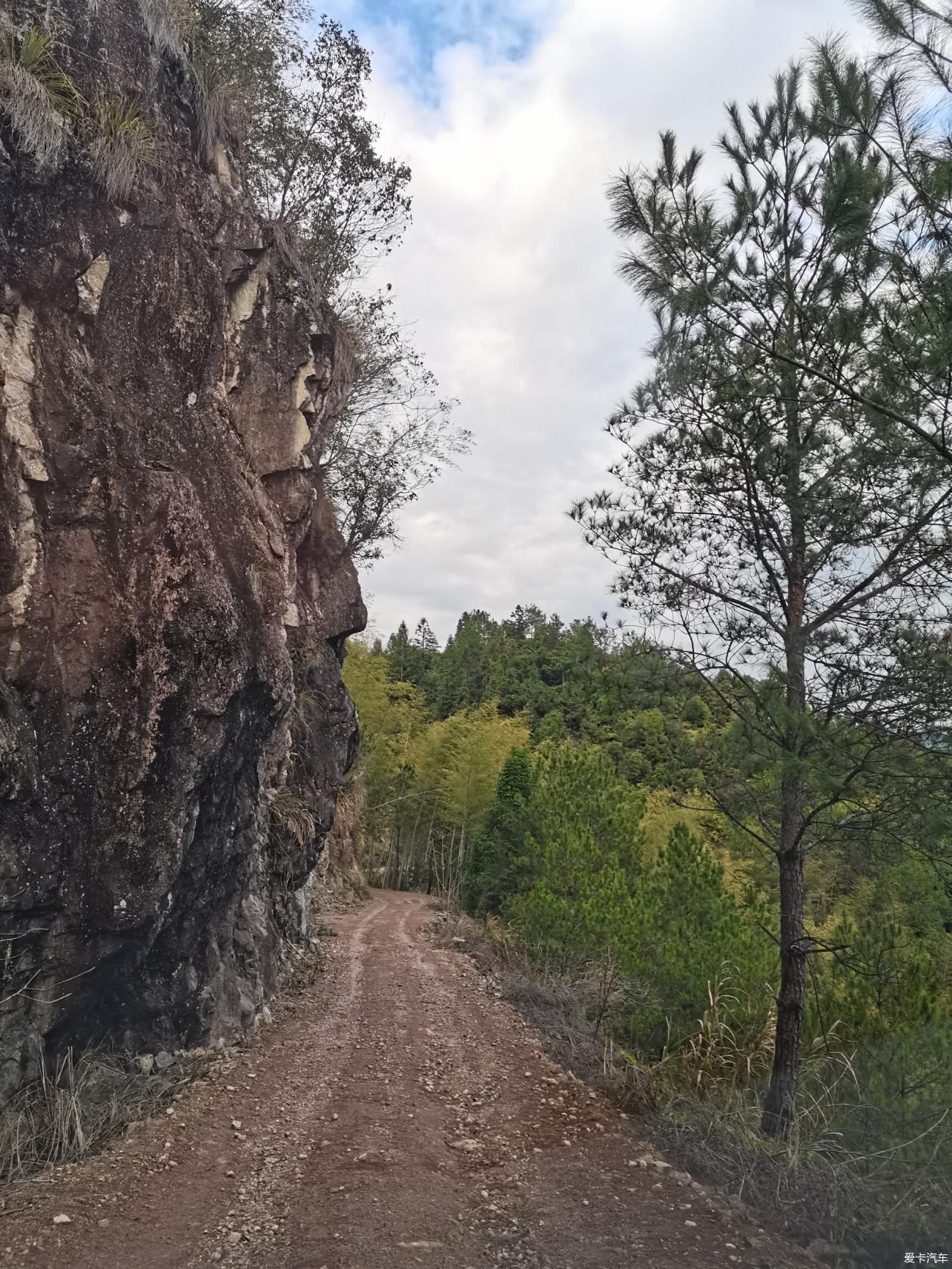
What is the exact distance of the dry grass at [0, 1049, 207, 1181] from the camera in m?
4.60

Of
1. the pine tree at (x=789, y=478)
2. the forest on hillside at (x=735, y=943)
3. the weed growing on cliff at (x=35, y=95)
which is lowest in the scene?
the forest on hillside at (x=735, y=943)

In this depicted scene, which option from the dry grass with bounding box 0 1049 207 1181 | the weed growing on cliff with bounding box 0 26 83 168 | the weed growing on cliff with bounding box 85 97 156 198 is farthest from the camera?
the weed growing on cliff with bounding box 85 97 156 198

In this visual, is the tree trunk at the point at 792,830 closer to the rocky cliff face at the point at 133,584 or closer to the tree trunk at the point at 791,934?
the tree trunk at the point at 791,934

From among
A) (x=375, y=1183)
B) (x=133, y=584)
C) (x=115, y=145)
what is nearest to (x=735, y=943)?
(x=375, y=1183)

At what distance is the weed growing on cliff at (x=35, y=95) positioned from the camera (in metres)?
5.58

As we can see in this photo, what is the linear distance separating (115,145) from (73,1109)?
7307mm

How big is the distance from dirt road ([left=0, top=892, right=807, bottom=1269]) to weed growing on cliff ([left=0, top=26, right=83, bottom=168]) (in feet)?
23.4

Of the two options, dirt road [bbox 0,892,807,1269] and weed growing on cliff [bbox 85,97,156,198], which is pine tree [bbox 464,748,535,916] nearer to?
dirt road [bbox 0,892,807,1269]

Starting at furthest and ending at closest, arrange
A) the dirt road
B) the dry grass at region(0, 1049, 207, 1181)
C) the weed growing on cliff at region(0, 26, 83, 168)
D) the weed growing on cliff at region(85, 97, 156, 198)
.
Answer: the weed growing on cliff at region(85, 97, 156, 198) < the weed growing on cliff at region(0, 26, 83, 168) < the dry grass at region(0, 1049, 207, 1181) < the dirt road

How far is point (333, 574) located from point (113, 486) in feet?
16.1

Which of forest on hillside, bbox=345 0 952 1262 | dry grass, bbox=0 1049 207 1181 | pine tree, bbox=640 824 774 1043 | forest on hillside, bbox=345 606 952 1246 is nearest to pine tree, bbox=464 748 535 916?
forest on hillside, bbox=345 606 952 1246

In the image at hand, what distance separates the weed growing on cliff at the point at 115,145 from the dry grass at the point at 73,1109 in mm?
6825

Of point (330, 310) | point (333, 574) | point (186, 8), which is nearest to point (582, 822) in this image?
point (333, 574)

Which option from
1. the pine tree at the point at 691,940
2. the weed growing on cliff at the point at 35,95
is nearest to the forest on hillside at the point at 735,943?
the pine tree at the point at 691,940
